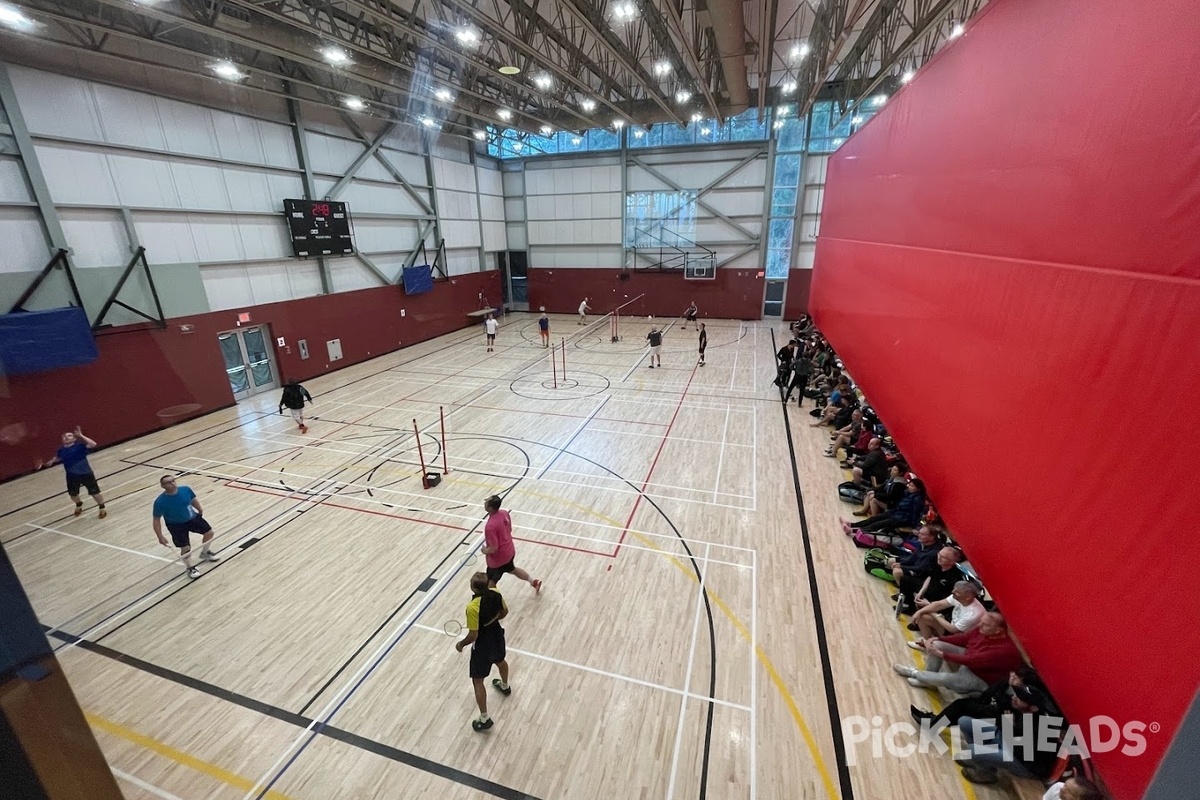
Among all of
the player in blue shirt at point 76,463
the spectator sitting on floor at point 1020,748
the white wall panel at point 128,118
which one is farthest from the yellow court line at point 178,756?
the white wall panel at point 128,118

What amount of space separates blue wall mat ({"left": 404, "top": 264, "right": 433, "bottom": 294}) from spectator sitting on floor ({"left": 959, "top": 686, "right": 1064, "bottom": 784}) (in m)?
23.2

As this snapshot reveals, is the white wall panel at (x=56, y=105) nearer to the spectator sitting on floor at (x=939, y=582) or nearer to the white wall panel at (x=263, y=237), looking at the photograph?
the white wall panel at (x=263, y=237)

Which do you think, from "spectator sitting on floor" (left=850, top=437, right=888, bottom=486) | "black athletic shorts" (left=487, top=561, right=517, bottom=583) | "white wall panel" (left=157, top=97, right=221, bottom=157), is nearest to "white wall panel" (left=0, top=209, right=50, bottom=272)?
"white wall panel" (left=157, top=97, right=221, bottom=157)

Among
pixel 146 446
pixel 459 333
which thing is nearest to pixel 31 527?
pixel 146 446

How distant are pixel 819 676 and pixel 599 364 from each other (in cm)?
1486

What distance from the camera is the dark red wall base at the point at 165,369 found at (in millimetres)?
11242

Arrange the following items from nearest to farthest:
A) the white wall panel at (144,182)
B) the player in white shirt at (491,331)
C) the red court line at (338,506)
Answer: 1. the red court line at (338,506)
2. the white wall panel at (144,182)
3. the player in white shirt at (491,331)

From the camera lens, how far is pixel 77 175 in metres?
12.1

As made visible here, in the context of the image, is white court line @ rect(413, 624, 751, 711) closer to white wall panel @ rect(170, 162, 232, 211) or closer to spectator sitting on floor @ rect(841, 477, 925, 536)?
spectator sitting on floor @ rect(841, 477, 925, 536)

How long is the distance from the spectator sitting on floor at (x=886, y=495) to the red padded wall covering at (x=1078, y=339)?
1127 millimetres

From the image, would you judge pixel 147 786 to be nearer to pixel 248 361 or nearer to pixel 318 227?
pixel 248 361

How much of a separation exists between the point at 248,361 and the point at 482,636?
619 inches

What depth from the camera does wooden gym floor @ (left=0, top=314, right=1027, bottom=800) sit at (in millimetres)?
5086

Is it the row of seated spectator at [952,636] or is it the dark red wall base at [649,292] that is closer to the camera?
the row of seated spectator at [952,636]
